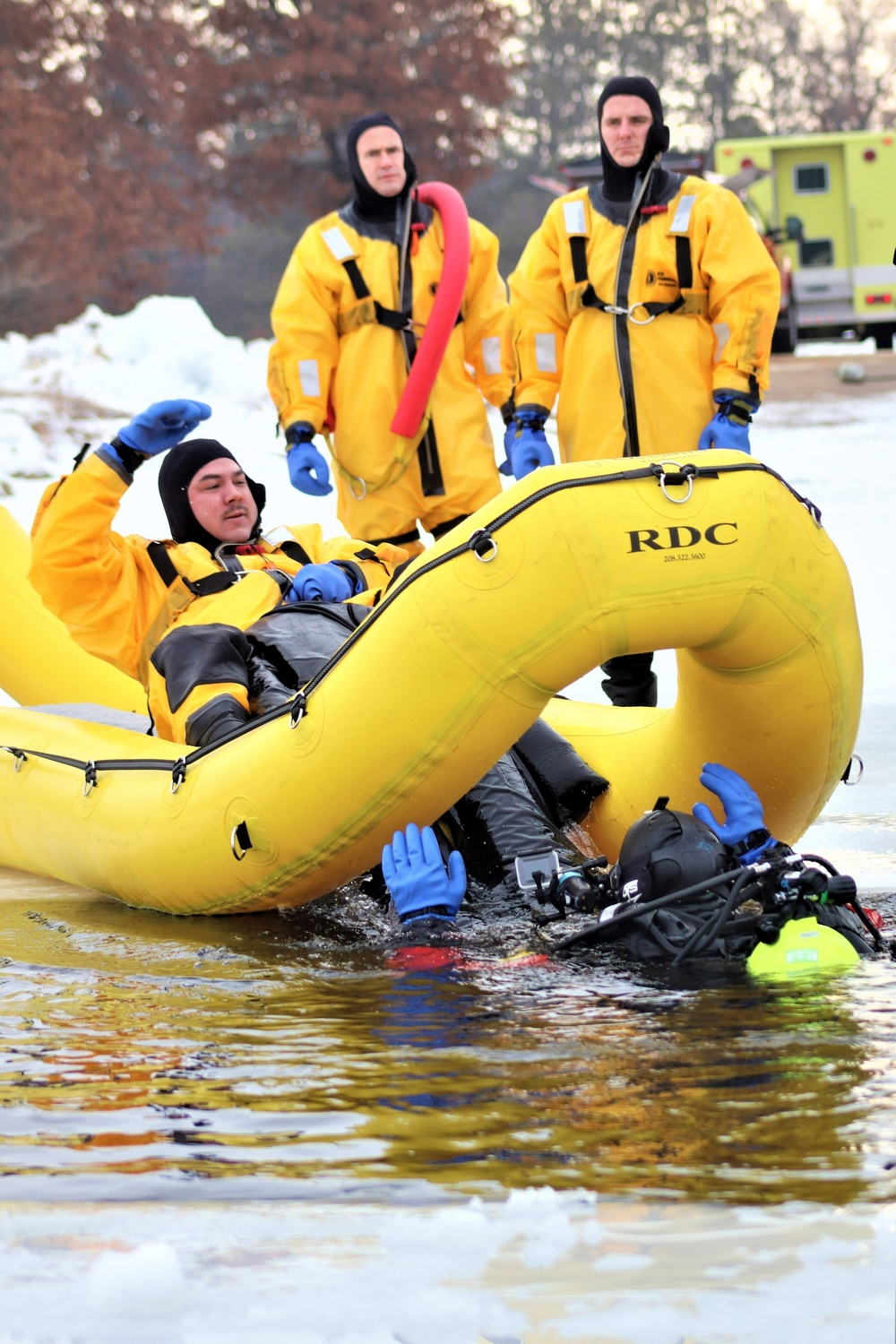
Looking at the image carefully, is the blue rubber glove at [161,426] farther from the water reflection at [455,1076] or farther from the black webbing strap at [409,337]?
the water reflection at [455,1076]

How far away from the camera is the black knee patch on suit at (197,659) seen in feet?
12.5

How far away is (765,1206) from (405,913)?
4.53ft

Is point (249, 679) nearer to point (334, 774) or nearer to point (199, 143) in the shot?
point (334, 774)

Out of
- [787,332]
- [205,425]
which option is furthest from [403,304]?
[787,332]

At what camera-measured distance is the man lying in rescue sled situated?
12.4 ft

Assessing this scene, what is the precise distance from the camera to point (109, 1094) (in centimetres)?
235

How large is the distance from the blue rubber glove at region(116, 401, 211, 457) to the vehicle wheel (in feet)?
44.1

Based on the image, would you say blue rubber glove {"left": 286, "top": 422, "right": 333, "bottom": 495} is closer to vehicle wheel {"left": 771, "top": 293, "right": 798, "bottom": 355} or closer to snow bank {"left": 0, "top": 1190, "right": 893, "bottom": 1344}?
snow bank {"left": 0, "top": 1190, "right": 893, "bottom": 1344}

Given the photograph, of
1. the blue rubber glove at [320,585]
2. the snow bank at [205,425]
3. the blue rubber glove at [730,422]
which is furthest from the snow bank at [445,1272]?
the snow bank at [205,425]

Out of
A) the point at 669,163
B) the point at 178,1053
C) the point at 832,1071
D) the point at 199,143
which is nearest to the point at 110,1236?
the point at 178,1053

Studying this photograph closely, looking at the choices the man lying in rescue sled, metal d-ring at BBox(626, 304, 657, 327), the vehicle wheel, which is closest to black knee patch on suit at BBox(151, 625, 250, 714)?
the man lying in rescue sled

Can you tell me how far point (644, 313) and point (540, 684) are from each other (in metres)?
1.68

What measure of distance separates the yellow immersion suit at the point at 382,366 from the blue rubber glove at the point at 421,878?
5.75 feet

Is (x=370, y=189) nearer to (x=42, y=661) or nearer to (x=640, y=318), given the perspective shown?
(x=640, y=318)
